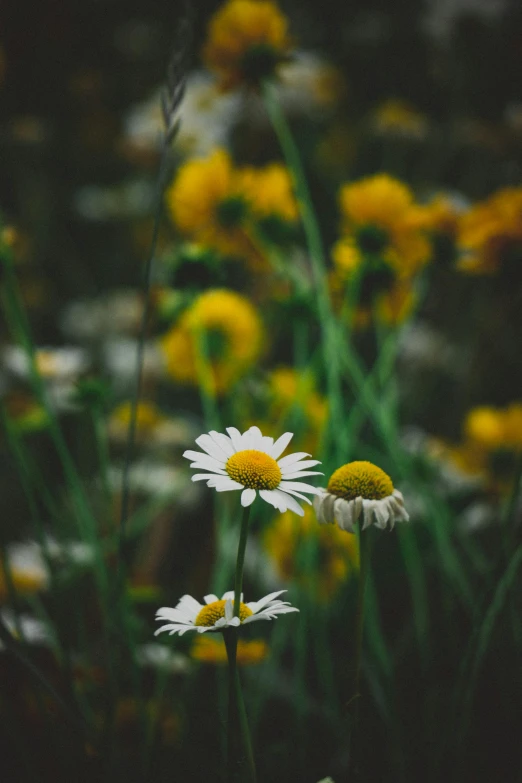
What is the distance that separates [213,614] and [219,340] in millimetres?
406

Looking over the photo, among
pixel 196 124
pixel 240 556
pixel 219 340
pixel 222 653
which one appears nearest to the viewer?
pixel 240 556

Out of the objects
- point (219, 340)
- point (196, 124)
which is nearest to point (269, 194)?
point (219, 340)

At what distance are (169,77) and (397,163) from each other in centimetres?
93

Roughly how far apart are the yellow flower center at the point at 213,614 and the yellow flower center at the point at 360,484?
0.04m

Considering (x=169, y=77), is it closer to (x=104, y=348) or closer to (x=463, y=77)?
(x=104, y=348)

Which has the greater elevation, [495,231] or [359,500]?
[495,231]

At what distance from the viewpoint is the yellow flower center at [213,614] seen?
6.8 inches

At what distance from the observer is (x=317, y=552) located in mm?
502

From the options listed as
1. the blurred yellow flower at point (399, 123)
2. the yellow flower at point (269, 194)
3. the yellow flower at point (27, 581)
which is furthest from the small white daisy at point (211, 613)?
the blurred yellow flower at point (399, 123)

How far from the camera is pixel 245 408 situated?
55cm

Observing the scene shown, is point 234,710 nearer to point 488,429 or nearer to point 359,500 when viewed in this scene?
point 359,500

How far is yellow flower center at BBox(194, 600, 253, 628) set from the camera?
0.17 metres

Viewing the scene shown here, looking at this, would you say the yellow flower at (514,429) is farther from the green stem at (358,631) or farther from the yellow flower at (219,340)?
the green stem at (358,631)

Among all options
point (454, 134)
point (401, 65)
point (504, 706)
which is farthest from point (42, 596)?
point (401, 65)
